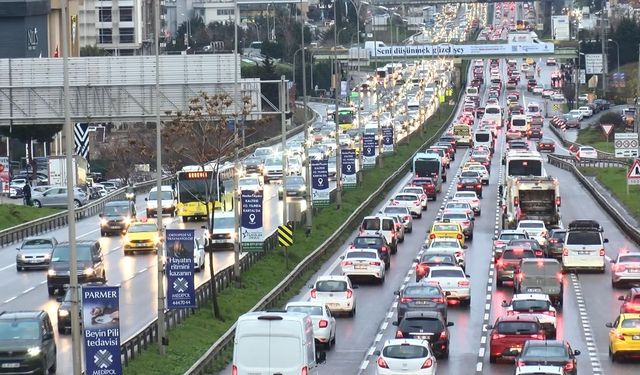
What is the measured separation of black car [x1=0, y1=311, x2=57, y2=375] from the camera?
36.2 metres

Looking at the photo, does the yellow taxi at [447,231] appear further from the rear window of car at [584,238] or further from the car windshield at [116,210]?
the car windshield at [116,210]

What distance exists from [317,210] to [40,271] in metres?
23.2

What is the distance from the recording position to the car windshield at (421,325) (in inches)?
1652

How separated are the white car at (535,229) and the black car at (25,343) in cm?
3436

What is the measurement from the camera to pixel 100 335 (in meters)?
33.7

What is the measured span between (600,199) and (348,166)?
13407 millimetres

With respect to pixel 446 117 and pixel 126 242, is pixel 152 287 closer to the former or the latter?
pixel 126 242

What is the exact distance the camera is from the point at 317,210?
274 ft

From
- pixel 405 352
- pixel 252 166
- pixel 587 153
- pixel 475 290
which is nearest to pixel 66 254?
pixel 475 290

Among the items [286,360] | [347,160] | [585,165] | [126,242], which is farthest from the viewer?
[585,165]

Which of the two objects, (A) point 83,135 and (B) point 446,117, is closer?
(A) point 83,135

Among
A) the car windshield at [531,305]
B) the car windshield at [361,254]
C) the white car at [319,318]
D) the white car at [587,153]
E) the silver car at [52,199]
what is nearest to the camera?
the white car at [319,318]

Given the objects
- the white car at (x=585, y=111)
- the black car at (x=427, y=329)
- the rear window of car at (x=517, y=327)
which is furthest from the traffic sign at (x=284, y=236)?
the white car at (x=585, y=111)

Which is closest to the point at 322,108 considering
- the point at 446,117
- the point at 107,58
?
the point at 446,117
